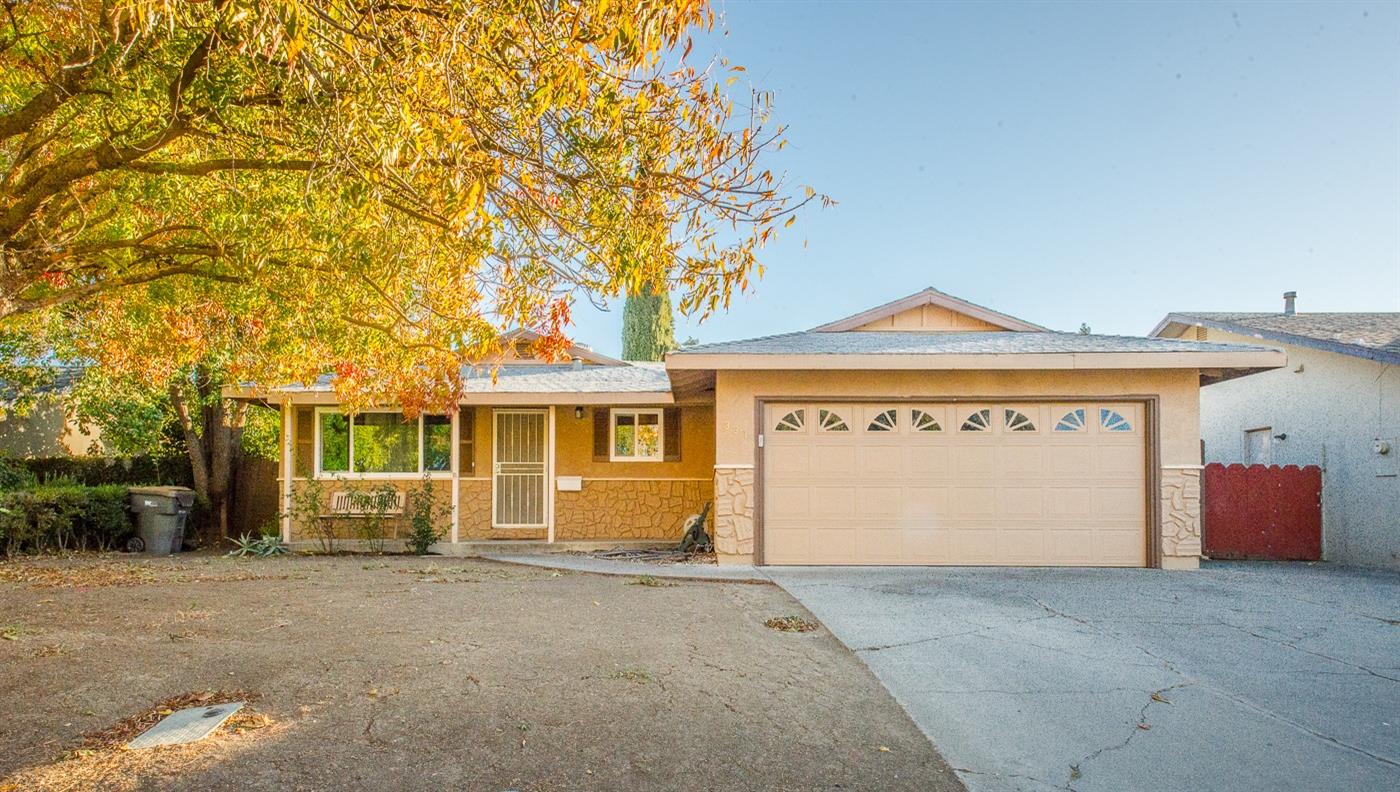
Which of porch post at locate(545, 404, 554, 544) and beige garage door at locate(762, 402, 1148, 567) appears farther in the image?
porch post at locate(545, 404, 554, 544)

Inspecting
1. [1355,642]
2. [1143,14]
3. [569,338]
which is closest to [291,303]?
[569,338]

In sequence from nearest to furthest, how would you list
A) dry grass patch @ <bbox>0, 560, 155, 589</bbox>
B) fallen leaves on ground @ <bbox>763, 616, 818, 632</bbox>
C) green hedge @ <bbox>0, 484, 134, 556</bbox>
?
fallen leaves on ground @ <bbox>763, 616, 818, 632</bbox>, dry grass patch @ <bbox>0, 560, 155, 589</bbox>, green hedge @ <bbox>0, 484, 134, 556</bbox>

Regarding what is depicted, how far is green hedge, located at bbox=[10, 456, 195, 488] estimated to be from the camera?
48.1 feet

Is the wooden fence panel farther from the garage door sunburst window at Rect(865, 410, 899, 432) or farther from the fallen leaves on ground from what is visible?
the fallen leaves on ground

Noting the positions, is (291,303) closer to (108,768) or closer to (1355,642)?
(108,768)

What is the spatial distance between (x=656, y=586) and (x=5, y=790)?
586cm

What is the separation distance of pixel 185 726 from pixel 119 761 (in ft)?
1.29

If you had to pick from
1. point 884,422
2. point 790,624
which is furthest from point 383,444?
point 790,624

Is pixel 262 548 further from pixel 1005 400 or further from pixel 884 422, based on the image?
pixel 1005 400

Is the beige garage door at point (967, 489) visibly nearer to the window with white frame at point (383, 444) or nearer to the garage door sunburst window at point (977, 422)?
the garage door sunburst window at point (977, 422)

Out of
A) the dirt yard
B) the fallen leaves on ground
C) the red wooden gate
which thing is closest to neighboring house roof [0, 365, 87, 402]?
the dirt yard

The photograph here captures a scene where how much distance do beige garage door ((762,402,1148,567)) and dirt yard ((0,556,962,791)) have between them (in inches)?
95.0

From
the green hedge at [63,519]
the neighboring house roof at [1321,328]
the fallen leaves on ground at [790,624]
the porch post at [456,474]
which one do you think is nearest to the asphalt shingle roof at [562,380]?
the porch post at [456,474]

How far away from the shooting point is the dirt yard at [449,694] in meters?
3.48
